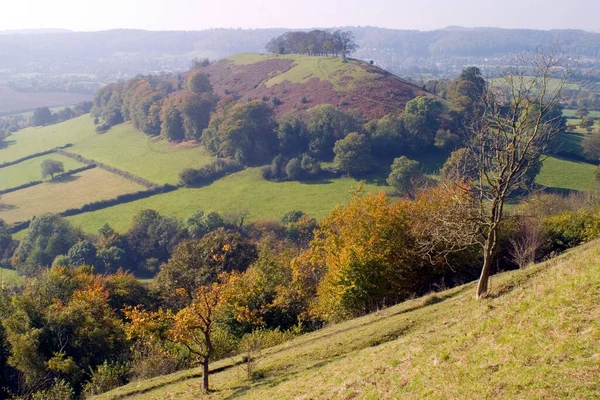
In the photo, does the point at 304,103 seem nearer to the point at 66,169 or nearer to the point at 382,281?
the point at 66,169

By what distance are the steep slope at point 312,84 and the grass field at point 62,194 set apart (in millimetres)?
47359

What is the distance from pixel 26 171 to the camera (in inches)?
4400

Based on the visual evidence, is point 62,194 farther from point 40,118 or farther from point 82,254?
point 40,118

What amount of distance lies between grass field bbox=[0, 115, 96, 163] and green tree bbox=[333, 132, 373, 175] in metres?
84.8

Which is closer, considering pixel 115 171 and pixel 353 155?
pixel 353 155

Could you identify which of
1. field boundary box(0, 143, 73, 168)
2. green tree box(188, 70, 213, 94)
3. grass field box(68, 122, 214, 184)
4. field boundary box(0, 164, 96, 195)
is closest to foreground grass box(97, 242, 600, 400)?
grass field box(68, 122, 214, 184)

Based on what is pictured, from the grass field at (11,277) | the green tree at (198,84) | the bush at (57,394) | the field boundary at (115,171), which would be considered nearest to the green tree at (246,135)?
the field boundary at (115,171)

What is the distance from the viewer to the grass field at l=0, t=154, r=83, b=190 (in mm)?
104375

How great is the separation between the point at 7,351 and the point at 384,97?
108358 millimetres

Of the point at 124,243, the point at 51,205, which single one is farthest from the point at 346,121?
the point at 51,205

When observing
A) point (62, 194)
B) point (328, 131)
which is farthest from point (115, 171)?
point (328, 131)

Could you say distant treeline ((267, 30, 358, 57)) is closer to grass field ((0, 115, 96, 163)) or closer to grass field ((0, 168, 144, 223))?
grass field ((0, 115, 96, 163))

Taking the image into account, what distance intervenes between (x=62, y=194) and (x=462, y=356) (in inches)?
3884

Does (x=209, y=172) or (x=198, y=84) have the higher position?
(x=198, y=84)
